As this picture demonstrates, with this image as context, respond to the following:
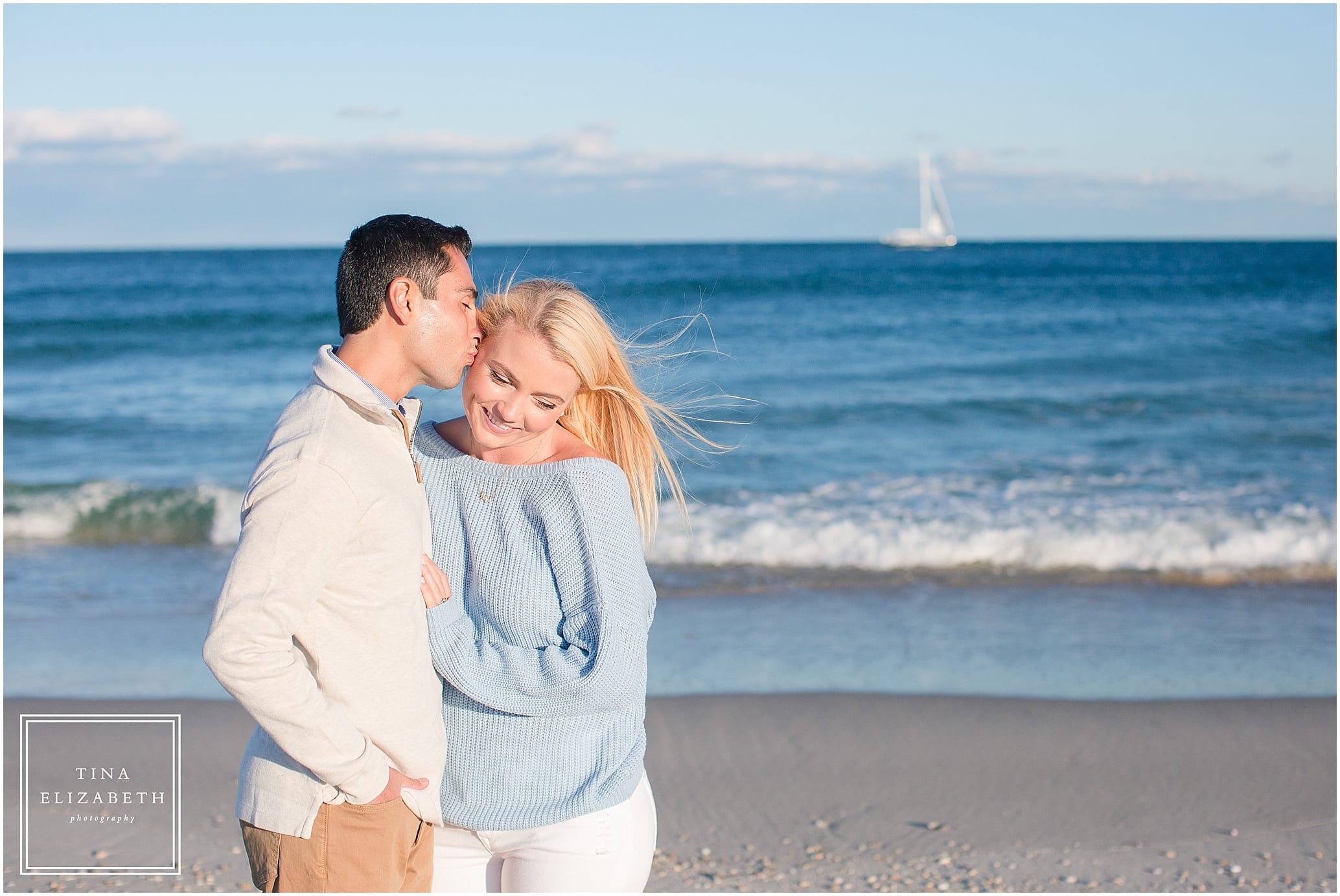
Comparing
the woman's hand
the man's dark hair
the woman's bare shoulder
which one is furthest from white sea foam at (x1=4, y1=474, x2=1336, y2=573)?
the man's dark hair

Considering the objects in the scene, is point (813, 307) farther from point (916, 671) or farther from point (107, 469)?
point (916, 671)

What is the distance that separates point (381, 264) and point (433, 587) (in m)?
0.66

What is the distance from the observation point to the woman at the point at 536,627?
223 cm

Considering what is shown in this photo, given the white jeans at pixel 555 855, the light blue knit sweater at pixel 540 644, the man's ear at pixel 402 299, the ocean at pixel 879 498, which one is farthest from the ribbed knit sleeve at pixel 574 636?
the ocean at pixel 879 498

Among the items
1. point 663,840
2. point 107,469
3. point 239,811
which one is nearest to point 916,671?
point 663,840

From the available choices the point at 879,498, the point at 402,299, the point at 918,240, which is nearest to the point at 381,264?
the point at 402,299

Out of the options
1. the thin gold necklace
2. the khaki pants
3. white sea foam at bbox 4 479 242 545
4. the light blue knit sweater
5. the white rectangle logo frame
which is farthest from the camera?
white sea foam at bbox 4 479 242 545

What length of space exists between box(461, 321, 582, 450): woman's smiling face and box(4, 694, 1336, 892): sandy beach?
83.9 inches

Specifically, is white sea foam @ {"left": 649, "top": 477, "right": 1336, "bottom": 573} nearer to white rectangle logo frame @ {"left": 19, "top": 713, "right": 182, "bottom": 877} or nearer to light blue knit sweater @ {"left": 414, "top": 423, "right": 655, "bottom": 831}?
white rectangle logo frame @ {"left": 19, "top": 713, "right": 182, "bottom": 877}

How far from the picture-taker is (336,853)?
83.7 inches

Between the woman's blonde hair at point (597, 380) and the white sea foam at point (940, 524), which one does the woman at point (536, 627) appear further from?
the white sea foam at point (940, 524)

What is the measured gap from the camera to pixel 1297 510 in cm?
902

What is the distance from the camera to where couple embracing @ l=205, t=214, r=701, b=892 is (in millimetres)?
1938

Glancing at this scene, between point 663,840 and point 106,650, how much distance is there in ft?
12.0
